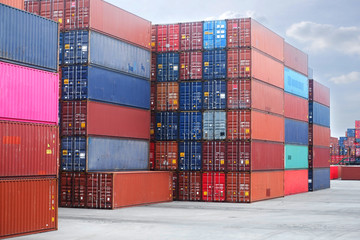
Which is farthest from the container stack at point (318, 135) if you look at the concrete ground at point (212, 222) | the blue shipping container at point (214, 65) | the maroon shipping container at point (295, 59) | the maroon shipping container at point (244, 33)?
the blue shipping container at point (214, 65)

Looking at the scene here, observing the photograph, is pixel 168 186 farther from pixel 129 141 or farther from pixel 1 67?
pixel 1 67

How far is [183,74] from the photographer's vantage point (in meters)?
41.7

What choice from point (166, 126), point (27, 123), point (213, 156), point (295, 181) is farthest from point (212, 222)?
point (295, 181)

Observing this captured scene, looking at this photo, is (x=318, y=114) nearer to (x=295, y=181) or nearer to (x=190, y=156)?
(x=295, y=181)

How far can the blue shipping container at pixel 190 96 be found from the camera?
4116 centimetres

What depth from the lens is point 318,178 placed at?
5828 centimetres

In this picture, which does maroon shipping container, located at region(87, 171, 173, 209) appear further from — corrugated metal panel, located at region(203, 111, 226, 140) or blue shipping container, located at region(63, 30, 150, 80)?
blue shipping container, located at region(63, 30, 150, 80)

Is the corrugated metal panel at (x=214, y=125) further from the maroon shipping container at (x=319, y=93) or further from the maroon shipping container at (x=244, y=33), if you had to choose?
the maroon shipping container at (x=319, y=93)

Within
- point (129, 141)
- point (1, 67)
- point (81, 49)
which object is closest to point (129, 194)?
point (129, 141)

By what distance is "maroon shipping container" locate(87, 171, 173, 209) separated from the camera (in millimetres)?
33938

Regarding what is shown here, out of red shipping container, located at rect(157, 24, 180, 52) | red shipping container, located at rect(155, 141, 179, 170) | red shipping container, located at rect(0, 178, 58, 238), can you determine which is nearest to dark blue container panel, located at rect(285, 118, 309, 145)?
red shipping container, located at rect(155, 141, 179, 170)

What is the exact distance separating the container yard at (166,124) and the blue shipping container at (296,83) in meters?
0.43

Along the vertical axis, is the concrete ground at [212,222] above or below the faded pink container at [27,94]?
below

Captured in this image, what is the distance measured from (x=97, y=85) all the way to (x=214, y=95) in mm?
9293
